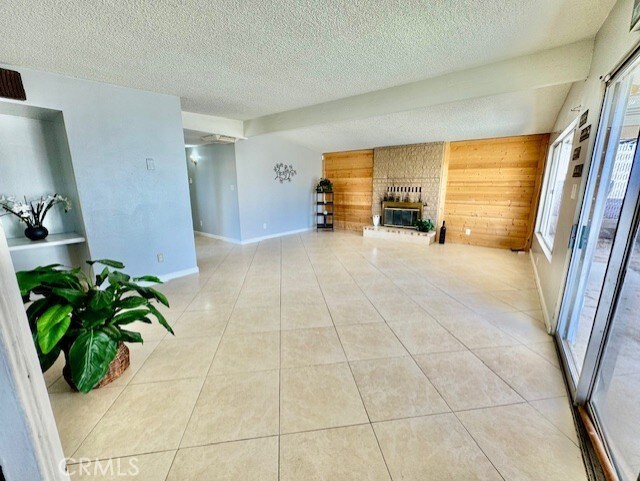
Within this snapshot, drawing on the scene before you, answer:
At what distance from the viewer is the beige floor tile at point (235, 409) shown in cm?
135

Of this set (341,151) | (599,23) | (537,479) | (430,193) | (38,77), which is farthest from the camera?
(341,151)

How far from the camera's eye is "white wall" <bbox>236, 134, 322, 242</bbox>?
539 cm

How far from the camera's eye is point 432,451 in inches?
49.5

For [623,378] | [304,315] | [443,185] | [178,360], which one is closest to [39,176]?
[178,360]

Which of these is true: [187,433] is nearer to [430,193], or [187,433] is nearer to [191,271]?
[191,271]

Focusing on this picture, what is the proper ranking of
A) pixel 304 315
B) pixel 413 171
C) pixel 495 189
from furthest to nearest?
pixel 413 171, pixel 495 189, pixel 304 315

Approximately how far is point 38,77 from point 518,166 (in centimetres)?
647

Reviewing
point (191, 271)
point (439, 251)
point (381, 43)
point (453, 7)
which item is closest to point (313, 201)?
point (439, 251)

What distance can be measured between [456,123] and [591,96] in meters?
2.19

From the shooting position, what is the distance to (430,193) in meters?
5.42

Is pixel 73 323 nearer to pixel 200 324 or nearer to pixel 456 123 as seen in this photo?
pixel 200 324

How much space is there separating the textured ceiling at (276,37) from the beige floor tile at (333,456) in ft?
8.24

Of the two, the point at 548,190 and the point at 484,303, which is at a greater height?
the point at 548,190

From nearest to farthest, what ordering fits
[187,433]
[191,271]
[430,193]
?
[187,433] → [191,271] → [430,193]
